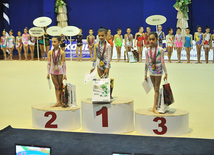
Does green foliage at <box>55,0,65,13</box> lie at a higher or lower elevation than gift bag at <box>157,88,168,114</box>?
higher

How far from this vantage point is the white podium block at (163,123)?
191 inches

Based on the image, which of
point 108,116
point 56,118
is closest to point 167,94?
point 108,116

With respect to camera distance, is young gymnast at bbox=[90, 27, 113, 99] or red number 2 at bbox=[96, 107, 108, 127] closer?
red number 2 at bbox=[96, 107, 108, 127]

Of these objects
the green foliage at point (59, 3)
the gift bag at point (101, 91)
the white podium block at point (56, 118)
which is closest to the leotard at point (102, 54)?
the gift bag at point (101, 91)

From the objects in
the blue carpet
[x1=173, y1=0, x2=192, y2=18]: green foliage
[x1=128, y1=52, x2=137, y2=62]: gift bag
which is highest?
[x1=173, y1=0, x2=192, y2=18]: green foliage

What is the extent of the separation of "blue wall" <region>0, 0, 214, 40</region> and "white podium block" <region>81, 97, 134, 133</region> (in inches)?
667

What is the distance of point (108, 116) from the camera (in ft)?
16.6

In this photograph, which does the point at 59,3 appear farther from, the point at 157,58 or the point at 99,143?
the point at 99,143

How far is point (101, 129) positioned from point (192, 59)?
13.1m

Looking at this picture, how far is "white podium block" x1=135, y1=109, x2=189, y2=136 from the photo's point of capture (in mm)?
4863

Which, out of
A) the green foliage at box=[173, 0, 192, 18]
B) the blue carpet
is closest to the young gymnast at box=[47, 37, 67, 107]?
the blue carpet

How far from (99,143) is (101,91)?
89 centimetres

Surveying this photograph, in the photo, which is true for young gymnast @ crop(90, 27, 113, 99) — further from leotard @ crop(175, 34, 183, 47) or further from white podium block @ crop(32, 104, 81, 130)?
leotard @ crop(175, 34, 183, 47)

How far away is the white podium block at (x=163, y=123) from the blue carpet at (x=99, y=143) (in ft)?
0.56
